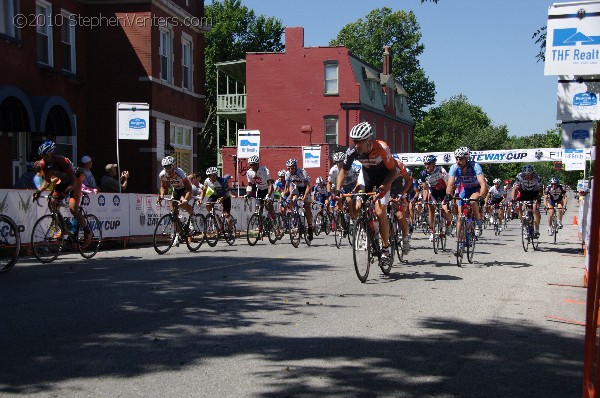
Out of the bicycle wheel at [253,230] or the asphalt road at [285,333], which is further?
the bicycle wheel at [253,230]

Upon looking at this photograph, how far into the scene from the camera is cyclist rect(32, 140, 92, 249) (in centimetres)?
1271

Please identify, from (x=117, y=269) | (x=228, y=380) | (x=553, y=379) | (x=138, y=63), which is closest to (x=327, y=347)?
(x=228, y=380)

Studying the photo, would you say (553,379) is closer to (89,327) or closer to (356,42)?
(89,327)

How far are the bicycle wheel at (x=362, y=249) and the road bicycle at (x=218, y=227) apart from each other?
6.72m

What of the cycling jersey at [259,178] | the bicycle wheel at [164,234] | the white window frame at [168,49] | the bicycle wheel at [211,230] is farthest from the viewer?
the white window frame at [168,49]

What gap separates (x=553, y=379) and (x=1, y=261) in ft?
28.8

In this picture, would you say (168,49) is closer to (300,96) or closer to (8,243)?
(8,243)

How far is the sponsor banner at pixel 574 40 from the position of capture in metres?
9.47

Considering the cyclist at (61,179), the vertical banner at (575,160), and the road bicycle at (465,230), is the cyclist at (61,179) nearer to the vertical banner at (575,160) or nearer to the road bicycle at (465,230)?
the road bicycle at (465,230)

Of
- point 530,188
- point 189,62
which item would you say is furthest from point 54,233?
point 189,62

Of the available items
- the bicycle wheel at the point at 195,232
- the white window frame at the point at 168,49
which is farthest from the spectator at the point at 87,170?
the white window frame at the point at 168,49

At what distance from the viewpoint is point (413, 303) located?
8.54 meters

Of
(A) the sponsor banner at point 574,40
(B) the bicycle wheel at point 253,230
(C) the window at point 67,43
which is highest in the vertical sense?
(C) the window at point 67,43

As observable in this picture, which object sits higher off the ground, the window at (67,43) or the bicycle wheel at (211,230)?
the window at (67,43)
